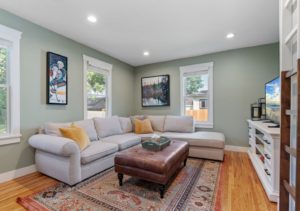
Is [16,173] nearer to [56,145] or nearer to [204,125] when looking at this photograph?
[56,145]

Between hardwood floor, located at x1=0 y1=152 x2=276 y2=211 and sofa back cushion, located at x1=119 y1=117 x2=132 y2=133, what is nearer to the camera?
hardwood floor, located at x1=0 y1=152 x2=276 y2=211

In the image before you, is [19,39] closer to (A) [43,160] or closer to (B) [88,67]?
(B) [88,67]

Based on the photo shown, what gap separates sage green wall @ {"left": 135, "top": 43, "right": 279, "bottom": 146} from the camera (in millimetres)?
3504

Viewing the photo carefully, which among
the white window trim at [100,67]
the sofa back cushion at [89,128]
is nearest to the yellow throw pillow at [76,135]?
the sofa back cushion at [89,128]

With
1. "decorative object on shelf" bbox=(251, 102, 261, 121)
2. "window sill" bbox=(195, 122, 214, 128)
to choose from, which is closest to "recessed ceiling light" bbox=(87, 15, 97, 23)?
"window sill" bbox=(195, 122, 214, 128)

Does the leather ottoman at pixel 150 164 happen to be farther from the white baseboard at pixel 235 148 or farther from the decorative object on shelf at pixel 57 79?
the white baseboard at pixel 235 148

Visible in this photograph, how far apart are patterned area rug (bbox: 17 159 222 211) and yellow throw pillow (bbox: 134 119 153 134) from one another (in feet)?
5.32

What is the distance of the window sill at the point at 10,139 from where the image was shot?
7.28 ft

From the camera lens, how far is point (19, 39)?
8.01 feet

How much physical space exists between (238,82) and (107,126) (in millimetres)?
3313

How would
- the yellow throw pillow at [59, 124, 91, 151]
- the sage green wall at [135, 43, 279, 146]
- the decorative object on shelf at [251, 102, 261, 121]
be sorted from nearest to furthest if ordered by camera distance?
1. the yellow throw pillow at [59, 124, 91, 151]
2. the decorative object on shelf at [251, 102, 261, 121]
3. the sage green wall at [135, 43, 279, 146]

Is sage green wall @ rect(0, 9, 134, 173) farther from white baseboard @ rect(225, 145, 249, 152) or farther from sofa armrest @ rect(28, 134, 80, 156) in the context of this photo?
white baseboard @ rect(225, 145, 249, 152)

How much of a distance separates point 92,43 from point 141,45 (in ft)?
3.61

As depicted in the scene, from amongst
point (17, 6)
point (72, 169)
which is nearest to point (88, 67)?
point (17, 6)
